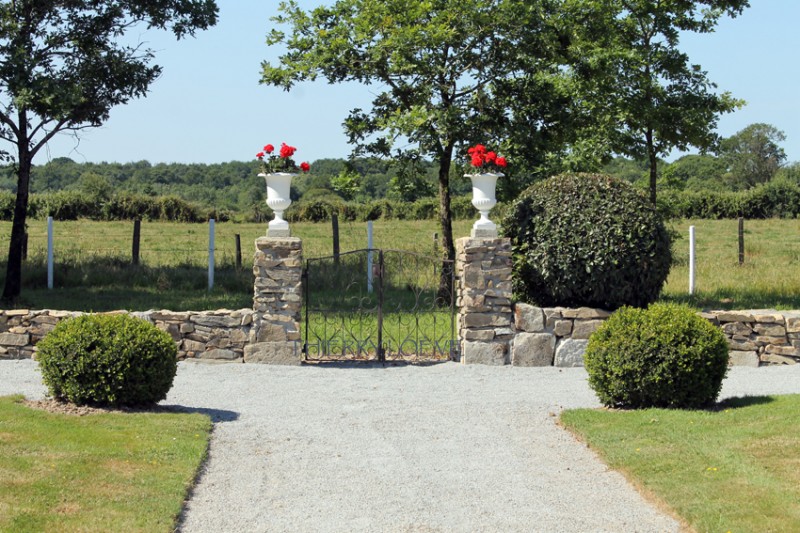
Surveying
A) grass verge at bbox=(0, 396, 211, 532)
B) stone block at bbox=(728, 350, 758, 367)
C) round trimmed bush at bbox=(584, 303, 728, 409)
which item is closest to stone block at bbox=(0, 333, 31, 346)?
grass verge at bbox=(0, 396, 211, 532)

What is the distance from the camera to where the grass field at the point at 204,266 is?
1892cm

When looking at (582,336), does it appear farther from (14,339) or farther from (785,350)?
(14,339)

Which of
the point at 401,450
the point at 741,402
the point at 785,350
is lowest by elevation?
the point at 401,450

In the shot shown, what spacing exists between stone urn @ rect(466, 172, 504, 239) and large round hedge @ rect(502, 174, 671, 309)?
0.55 meters

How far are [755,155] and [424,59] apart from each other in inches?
2388

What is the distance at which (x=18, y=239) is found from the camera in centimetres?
1925

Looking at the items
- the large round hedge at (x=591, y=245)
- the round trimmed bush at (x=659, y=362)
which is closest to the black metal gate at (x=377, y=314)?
the large round hedge at (x=591, y=245)

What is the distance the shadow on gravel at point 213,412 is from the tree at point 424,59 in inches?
294

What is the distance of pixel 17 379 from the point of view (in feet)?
38.4

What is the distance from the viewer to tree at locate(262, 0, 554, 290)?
57.0 ft

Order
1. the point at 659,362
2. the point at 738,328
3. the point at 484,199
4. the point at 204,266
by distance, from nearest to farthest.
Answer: the point at 659,362 < the point at 738,328 < the point at 484,199 < the point at 204,266

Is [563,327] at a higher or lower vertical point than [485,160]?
lower

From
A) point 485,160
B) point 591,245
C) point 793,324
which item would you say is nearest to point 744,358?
point 793,324

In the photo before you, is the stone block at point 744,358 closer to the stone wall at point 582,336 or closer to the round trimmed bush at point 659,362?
the stone wall at point 582,336
